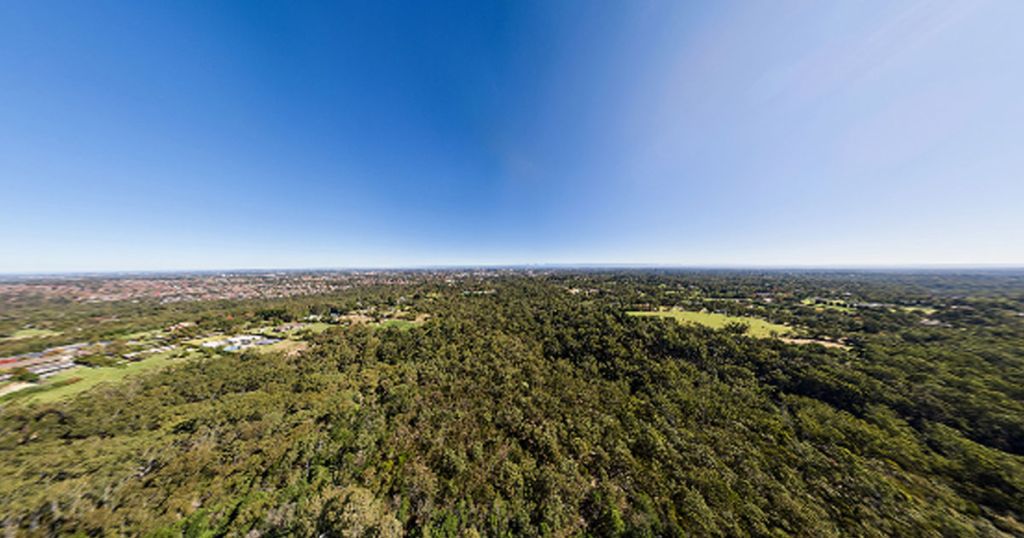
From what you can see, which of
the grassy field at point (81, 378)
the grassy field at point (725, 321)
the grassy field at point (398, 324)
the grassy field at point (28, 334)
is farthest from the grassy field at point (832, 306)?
the grassy field at point (28, 334)

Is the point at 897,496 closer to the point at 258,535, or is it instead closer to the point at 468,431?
the point at 468,431

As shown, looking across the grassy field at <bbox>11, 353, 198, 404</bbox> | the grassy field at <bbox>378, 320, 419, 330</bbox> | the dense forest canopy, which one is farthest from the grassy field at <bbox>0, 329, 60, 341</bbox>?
the grassy field at <bbox>378, 320, 419, 330</bbox>

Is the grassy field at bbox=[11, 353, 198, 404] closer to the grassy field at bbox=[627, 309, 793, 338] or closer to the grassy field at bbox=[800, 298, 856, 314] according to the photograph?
the grassy field at bbox=[627, 309, 793, 338]

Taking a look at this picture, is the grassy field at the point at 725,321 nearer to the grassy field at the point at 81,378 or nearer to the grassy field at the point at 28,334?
the grassy field at the point at 81,378

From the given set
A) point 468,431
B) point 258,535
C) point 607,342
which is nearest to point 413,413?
point 468,431

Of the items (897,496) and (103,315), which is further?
(103,315)

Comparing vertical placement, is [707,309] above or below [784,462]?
above
